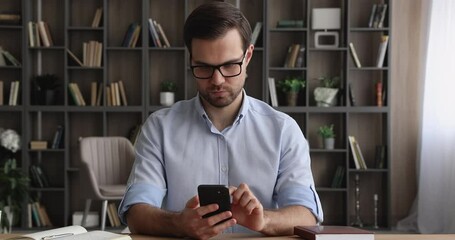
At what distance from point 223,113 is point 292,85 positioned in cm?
428

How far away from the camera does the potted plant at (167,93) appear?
674 cm

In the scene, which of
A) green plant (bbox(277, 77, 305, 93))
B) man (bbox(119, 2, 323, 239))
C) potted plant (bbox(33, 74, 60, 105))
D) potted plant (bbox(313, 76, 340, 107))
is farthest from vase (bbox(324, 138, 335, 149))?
man (bbox(119, 2, 323, 239))

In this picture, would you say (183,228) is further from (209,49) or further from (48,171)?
(48,171)

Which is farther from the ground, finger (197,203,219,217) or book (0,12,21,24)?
book (0,12,21,24)

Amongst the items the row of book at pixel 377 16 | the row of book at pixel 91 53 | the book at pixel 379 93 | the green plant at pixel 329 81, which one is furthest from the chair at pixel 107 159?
the row of book at pixel 377 16

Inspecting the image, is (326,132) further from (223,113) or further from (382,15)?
(223,113)

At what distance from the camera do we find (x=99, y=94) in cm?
675

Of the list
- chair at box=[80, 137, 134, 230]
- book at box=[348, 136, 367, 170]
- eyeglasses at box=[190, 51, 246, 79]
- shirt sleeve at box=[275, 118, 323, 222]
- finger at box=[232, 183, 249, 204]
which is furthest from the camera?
book at box=[348, 136, 367, 170]

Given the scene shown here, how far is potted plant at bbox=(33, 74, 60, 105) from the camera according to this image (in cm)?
668

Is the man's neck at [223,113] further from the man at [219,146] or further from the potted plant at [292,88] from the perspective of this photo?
the potted plant at [292,88]

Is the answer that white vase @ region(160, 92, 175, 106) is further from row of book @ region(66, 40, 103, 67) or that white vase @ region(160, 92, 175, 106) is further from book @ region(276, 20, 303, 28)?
book @ region(276, 20, 303, 28)

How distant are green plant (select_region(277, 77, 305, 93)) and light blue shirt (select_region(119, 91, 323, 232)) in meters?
4.24

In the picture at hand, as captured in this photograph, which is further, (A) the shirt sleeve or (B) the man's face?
(A) the shirt sleeve

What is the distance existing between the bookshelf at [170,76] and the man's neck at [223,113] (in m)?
4.37
